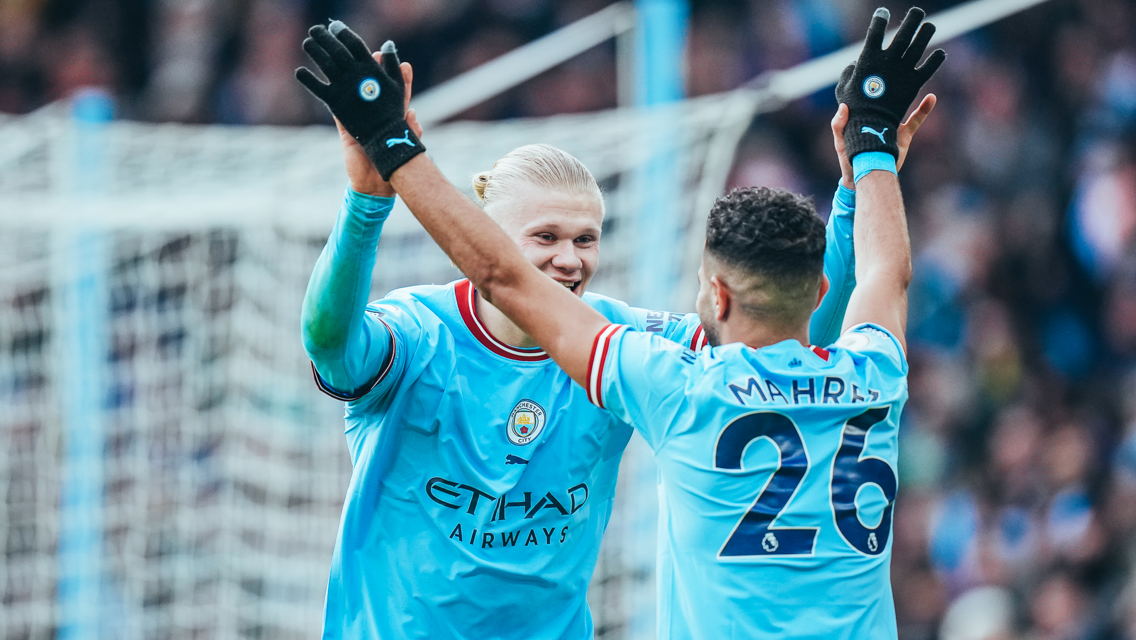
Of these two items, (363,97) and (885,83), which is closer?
(363,97)

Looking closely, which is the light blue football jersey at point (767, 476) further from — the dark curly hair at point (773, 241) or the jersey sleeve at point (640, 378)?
the dark curly hair at point (773, 241)

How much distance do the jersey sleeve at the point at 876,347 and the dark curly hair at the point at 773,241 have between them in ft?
0.40

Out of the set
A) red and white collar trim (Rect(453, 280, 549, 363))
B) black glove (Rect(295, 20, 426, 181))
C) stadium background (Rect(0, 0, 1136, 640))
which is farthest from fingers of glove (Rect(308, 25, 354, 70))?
stadium background (Rect(0, 0, 1136, 640))

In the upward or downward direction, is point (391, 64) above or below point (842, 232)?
above

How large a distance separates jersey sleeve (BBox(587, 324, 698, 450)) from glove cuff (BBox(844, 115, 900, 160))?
767 mm

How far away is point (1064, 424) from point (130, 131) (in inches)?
257

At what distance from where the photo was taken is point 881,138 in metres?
2.72

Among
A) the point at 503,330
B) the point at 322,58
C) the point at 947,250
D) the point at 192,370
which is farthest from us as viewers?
the point at 947,250

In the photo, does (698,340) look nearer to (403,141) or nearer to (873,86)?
(873,86)

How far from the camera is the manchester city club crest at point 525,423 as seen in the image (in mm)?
2744

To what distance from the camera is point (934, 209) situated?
8867mm

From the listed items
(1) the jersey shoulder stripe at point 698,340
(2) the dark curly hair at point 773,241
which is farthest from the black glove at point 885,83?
(1) the jersey shoulder stripe at point 698,340

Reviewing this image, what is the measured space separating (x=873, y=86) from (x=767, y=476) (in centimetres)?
103

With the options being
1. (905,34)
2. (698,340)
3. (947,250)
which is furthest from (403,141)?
(947,250)
